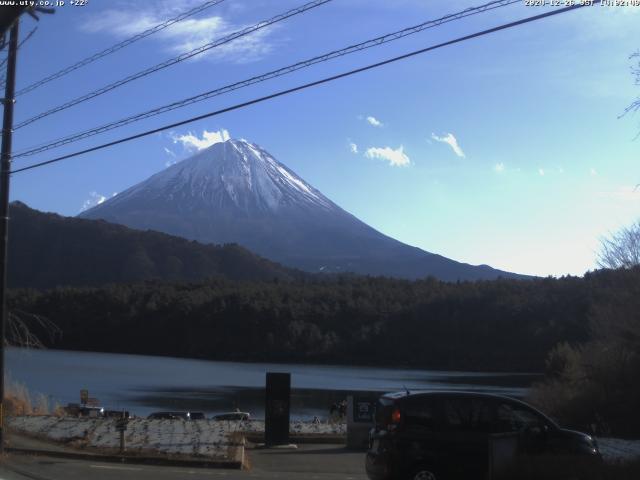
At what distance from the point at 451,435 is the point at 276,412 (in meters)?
6.94

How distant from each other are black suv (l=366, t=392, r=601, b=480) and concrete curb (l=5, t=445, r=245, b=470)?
3.98 m

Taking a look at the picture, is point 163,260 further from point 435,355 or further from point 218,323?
point 435,355

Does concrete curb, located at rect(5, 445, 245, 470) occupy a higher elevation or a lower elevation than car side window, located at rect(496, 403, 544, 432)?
lower

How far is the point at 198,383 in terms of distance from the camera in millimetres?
62312

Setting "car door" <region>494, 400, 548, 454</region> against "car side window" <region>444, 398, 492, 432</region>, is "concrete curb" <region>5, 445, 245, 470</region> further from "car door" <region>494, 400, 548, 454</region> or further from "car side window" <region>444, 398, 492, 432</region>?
"car door" <region>494, 400, 548, 454</region>

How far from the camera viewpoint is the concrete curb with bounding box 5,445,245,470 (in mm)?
14477

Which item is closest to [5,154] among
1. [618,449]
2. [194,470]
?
[194,470]

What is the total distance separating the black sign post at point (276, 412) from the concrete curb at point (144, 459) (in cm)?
214

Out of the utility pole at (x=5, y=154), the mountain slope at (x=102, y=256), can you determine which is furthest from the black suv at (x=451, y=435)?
the mountain slope at (x=102, y=256)

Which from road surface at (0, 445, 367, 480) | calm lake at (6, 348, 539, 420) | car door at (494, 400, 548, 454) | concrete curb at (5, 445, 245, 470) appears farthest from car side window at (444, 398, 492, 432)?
calm lake at (6, 348, 539, 420)

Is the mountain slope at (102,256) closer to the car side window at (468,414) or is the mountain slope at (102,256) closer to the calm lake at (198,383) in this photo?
the calm lake at (198,383)

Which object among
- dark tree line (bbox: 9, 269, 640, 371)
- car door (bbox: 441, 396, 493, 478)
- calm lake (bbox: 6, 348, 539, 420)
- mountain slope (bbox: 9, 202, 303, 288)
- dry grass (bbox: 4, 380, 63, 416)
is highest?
mountain slope (bbox: 9, 202, 303, 288)

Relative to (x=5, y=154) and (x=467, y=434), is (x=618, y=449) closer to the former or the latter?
(x=467, y=434)

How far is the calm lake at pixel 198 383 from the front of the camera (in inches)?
1838
